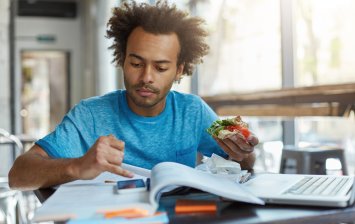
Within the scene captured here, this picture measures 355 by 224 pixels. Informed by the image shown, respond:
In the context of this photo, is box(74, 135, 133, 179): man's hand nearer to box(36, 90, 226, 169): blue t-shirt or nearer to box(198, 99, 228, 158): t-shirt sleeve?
box(36, 90, 226, 169): blue t-shirt

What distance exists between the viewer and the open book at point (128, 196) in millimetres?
797

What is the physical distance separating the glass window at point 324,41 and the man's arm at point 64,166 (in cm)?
200

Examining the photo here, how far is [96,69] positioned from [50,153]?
6.23 meters

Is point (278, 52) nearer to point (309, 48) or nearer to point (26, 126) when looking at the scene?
point (309, 48)

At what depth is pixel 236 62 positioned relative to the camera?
4.43m

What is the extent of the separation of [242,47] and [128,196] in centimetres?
353

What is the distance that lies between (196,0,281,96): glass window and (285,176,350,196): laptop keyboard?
91.9 inches

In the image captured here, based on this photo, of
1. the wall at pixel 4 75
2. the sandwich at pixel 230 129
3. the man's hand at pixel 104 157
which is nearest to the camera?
the man's hand at pixel 104 157

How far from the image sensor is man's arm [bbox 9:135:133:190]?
40.9 inches

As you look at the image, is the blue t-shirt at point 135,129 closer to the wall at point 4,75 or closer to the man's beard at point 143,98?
the man's beard at point 143,98

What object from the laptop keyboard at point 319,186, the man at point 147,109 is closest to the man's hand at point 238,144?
the man at point 147,109

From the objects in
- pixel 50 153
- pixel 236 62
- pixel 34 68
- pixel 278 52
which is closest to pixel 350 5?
pixel 278 52

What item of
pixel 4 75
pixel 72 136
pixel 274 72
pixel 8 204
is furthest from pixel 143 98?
pixel 4 75

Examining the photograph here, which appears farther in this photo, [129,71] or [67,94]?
[67,94]
